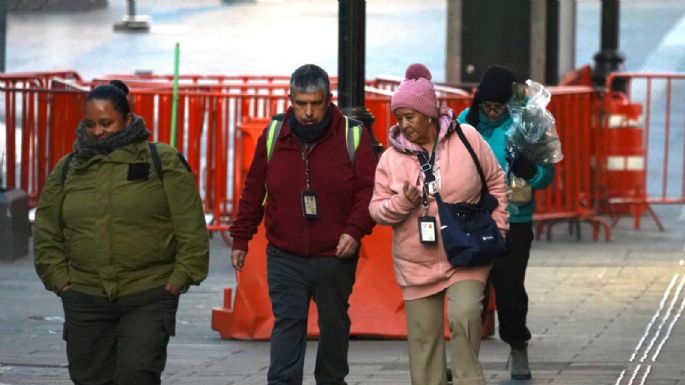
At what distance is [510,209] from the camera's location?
8.54m

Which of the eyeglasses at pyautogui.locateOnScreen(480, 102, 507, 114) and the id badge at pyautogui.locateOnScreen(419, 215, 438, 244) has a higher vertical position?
the eyeglasses at pyautogui.locateOnScreen(480, 102, 507, 114)

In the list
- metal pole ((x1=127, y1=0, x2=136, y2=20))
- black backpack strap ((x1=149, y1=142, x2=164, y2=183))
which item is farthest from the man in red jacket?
metal pole ((x1=127, y1=0, x2=136, y2=20))

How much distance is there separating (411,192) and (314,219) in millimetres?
619

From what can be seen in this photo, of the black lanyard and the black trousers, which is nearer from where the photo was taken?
the black lanyard

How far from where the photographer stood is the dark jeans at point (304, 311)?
24.5 ft

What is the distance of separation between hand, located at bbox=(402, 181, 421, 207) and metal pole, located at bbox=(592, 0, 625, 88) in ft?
38.0

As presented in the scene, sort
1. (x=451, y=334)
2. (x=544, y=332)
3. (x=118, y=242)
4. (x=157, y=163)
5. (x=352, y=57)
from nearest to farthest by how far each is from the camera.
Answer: (x=118, y=242)
(x=157, y=163)
(x=451, y=334)
(x=352, y=57)
(x=544, y=332)

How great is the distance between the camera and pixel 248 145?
35.9ft

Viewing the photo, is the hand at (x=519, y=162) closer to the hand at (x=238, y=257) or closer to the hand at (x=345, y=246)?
the hand at (x=345, y=246)

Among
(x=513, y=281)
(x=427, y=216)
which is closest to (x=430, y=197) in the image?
(x=427, y=216)

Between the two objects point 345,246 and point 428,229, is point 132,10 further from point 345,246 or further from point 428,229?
point 428,229

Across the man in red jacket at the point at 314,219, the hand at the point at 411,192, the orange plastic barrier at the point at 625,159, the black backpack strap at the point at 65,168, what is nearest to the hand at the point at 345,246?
the man in red jacket at the point at 314,219

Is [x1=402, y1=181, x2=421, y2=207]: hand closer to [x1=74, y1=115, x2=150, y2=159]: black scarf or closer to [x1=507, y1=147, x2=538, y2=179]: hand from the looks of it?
[x1=74, y1=115, x2=150, y2=159]: black scarf

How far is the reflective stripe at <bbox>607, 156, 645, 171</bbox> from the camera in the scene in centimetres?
1522
